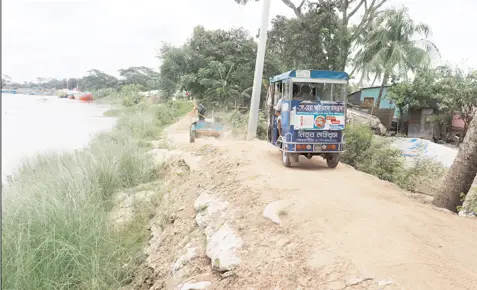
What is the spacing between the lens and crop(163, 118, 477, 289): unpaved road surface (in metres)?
2.99

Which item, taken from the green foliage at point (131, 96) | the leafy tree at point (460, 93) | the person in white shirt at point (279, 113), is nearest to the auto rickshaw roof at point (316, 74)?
the person in white shirt at point (279, 113)

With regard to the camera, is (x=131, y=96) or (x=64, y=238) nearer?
(x=64, y=238)

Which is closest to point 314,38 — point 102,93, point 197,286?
point 197,286

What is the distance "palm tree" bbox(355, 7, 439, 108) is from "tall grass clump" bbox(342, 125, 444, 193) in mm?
13706

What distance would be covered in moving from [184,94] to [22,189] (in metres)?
21.9

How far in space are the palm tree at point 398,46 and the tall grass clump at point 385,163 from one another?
45.0 ft

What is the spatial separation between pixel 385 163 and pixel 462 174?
3.21 m

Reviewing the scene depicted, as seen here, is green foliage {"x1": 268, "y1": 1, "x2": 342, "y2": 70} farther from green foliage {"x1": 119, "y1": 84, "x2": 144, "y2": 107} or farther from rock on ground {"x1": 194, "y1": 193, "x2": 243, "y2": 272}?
green foliage {"x1": 119, "y1": 84, "x2": 144, "y2": 107}

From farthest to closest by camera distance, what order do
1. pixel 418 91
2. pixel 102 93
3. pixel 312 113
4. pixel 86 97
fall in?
1. pixel 102 93
2. pixel 86 97
3. pixel 418 91
4. pixel 312 113

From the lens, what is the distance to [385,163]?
9008 mm

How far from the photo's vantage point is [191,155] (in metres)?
9.84

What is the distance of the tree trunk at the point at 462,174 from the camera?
18.7 ft

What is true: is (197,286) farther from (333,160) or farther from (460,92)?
(460,92)

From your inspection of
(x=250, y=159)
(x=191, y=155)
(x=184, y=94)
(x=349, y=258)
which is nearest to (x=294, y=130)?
(x=250, y=159)
